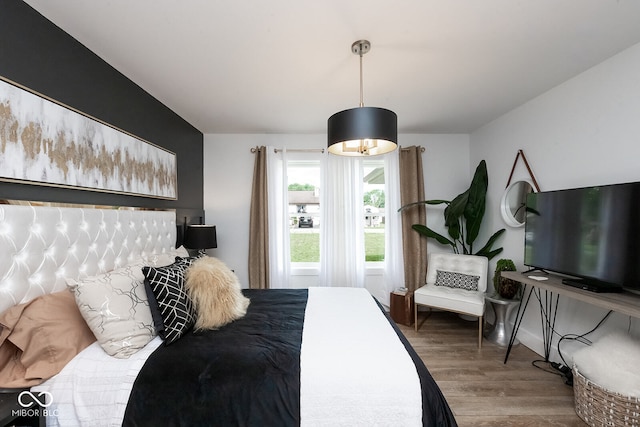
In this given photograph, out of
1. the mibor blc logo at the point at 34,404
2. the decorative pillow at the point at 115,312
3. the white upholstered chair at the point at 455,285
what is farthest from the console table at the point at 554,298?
the mibor blc logo at the point at 34,404

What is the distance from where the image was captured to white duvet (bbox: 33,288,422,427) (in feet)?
3.66

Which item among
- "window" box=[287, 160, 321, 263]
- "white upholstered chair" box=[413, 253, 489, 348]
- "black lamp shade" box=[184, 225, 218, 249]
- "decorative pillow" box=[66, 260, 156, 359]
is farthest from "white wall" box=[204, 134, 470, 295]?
"decorative pillow" box=[66, 260, 156, 359]

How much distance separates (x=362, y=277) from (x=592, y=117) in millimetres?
2691

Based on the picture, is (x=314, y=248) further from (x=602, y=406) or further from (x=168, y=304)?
(x=602, y=406)

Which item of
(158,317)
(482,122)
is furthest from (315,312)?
(482,122)

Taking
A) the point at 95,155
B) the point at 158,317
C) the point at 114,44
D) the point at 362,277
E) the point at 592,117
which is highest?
the point at 114,44

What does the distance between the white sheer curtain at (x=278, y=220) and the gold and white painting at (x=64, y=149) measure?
142 centimetres

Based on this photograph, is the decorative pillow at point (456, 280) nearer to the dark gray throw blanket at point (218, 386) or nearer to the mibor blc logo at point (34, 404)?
the dark gray throw blanket at point (218, 386)

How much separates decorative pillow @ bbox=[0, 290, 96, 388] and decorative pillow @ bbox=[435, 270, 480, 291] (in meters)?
3.25

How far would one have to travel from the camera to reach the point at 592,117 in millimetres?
2033

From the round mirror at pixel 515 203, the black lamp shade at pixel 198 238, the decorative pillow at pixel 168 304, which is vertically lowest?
the decorative pillow at pixel 168 304

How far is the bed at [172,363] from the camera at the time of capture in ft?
3.67

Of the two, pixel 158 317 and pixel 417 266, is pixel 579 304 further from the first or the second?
pixel 158 317

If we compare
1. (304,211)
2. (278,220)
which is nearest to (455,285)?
(304,211)
